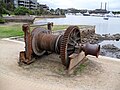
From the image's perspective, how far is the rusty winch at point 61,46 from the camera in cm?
777

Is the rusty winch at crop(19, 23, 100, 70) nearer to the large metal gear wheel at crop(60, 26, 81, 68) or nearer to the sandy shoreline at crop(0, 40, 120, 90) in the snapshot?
the large metal gear wheel at crop(60, 26, 81, 68)

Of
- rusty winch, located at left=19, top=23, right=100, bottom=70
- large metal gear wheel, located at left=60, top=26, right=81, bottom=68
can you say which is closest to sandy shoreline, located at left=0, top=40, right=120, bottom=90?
rusty winch, located at left=19, top=23, right=100, bottom=70

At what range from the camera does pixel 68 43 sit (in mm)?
8016

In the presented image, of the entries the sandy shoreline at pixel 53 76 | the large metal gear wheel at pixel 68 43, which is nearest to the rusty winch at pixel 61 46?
the large metal gear wheel at pixel 68 43

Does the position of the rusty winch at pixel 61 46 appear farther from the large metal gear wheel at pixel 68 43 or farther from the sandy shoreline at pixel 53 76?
the sandy shoreline at pixel 53 76

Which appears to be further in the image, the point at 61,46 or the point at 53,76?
the point at 61,46

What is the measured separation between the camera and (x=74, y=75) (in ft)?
25.1

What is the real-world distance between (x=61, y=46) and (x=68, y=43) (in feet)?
1.29

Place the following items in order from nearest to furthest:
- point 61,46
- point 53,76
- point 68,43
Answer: point 53,76 → point 61,46 → point 68,43

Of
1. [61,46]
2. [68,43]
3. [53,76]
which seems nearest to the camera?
[53,76]

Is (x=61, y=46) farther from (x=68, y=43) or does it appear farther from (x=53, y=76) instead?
(x=53, y=76)

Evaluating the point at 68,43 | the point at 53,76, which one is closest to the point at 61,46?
the point at 68,43

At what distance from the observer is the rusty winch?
7770 mm

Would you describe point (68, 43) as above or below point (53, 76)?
above
